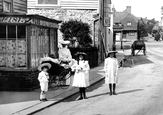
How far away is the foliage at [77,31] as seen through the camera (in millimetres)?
23219

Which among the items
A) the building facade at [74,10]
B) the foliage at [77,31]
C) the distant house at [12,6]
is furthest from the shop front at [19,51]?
the building facade at [74,10]

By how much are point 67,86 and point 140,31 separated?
257 ft

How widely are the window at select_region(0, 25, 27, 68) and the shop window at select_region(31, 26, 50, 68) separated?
37cm

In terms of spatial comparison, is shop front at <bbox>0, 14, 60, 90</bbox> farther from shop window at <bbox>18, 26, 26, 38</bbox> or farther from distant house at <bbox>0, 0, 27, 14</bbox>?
distant house at <bbox>0, 0, 27, 14</bbox>

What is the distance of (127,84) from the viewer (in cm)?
1537

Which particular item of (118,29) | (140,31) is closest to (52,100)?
Answer: (118,29)

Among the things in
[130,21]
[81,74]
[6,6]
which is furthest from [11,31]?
[130,21]

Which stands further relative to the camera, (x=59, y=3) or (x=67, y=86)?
(x=59, y=3)

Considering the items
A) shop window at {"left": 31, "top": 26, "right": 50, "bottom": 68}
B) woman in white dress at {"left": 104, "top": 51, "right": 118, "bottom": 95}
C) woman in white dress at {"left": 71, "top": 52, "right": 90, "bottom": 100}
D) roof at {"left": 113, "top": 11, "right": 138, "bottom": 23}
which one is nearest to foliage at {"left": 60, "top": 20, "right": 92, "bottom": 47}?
shop window at {"left": 31, "top": 26, "right": 50, "bottom": 68}

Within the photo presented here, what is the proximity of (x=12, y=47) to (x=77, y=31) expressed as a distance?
34.9 feet

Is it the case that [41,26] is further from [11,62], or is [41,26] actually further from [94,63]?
[94,63]

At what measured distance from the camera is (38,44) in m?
13.7

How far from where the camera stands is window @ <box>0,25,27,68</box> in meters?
12.9

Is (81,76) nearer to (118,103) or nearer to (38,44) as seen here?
(118,103)
